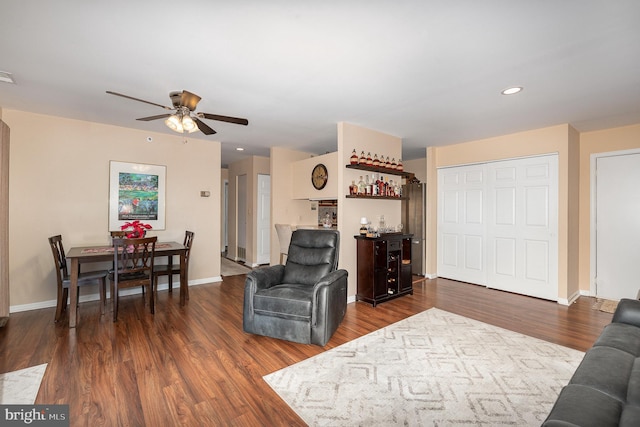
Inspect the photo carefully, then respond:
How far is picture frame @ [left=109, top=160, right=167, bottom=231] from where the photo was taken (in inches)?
167

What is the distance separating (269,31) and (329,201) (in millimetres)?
4088

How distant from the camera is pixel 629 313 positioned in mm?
1997

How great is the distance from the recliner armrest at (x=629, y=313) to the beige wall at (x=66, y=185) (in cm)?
523

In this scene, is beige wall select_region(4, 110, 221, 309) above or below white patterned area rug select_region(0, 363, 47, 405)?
above

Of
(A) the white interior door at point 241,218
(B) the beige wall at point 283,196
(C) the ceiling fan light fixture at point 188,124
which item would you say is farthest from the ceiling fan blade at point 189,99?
(A) the white interior door at point 241,218

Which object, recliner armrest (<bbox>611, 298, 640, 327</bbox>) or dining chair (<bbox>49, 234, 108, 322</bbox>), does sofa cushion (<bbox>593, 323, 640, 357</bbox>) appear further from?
dining chair (<bbox>49, 234, 108, 322</bbox>)

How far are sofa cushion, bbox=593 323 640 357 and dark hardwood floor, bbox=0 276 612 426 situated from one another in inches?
39.0

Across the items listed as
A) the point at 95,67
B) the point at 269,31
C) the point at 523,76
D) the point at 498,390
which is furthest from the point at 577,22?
the point at 95,67

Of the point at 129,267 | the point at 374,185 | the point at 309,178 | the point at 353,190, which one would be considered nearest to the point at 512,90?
the point at 374,185

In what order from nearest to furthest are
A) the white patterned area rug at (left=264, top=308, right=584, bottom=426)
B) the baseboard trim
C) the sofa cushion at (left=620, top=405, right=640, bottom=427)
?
the sofa cushion at (left=620, top=405, right=640, bottom=427) → the white patterned area rug at (left=264, top=308, right=584, bottom=426) → the baseboard trim

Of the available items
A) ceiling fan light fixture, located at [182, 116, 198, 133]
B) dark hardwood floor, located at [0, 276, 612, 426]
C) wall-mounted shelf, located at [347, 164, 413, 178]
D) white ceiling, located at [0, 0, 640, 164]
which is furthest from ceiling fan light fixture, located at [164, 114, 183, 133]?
wall-mounted shelf, located at [347, 164, 413, 178]

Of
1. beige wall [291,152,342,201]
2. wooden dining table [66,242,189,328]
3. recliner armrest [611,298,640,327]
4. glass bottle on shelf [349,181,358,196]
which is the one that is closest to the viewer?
recliner armrest [611,298,640,327]

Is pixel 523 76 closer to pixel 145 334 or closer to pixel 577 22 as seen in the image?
pixel 577 22

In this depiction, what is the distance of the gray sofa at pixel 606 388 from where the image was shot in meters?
1.08
